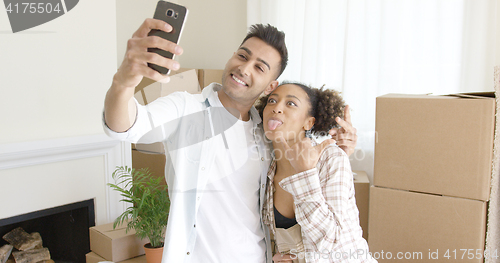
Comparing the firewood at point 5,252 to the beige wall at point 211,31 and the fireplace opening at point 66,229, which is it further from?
the beige wall at point 211,31

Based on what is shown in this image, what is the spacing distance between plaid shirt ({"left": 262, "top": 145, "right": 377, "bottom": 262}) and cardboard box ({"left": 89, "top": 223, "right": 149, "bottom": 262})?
1.03m

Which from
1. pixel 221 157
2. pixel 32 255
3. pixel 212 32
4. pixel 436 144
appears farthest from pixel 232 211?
pixel 212 32

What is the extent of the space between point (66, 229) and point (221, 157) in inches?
55.5

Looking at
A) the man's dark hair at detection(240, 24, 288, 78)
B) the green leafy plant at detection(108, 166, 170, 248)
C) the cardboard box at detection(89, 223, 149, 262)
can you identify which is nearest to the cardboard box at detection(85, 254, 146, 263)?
the cardboard box at detection(89, 223, 149, 262)

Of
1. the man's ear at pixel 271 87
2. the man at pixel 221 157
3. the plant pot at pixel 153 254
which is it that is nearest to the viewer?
the man at pixel 221 157

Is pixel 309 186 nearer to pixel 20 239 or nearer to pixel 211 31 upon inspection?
pixel 20 239

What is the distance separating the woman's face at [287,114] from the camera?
1208 millimetres

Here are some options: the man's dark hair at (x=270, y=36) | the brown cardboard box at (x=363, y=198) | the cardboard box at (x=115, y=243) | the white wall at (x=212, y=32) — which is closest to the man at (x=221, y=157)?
the man's dark hair at (x=270, y=36)

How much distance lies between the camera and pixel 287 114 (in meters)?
1.23

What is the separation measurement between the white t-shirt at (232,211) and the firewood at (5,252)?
1320 millimetres

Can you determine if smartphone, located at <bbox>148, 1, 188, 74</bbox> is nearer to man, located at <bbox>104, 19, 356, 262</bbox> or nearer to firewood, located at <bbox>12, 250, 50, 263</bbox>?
man, located at <bbox>104, 19, 356, 262</bbox>

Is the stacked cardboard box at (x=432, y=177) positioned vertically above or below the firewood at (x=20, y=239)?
above

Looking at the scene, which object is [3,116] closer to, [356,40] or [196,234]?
[196,234]

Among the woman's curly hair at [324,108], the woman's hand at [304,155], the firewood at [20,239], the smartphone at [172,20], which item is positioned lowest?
the firewood at [20,239]
